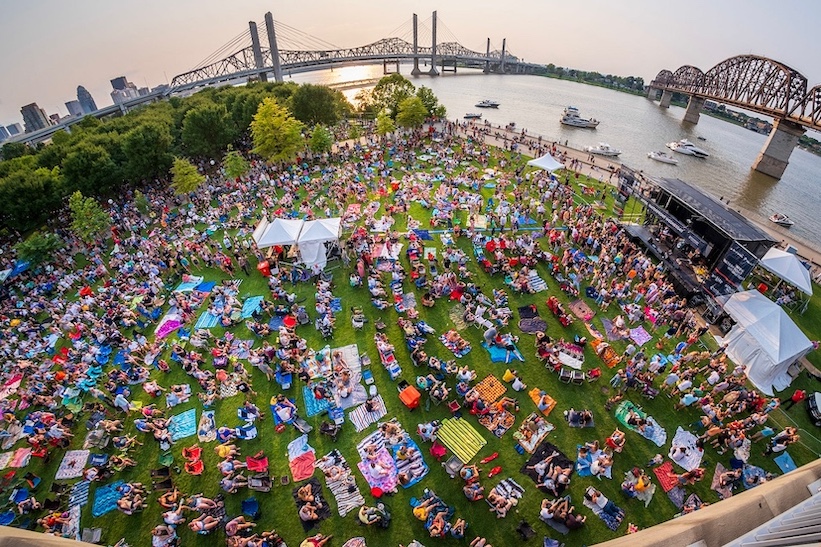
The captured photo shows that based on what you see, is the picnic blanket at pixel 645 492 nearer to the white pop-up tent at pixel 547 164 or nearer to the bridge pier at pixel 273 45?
the white pop-up tent at pixel 547 164

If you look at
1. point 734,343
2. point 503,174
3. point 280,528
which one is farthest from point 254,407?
point 503,174

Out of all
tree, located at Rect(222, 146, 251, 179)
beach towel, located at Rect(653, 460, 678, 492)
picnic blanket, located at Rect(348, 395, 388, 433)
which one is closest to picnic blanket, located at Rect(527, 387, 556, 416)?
beach towel, located at Rect(653, 460, 678, 492)

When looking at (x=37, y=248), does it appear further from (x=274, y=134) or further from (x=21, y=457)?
(x=274, y=134)

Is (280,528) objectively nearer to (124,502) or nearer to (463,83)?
(124,502)

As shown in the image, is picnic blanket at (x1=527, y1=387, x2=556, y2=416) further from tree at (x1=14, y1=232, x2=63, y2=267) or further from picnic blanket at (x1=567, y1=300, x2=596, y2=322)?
tree at (x1=14, y1=232, x2=63, y2=267)

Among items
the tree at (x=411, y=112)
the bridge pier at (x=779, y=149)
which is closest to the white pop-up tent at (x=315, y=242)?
the tree at (x=411, y=112)
